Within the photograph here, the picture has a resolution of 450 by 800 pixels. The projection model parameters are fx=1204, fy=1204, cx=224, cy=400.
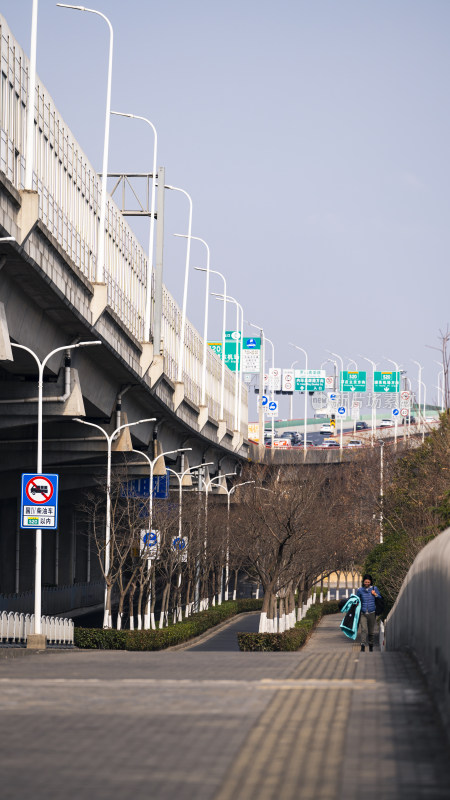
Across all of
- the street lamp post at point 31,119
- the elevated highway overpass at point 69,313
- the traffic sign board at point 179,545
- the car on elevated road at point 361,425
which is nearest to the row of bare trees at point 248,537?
the traffic sign board at point 179,545

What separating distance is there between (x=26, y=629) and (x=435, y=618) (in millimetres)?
24748

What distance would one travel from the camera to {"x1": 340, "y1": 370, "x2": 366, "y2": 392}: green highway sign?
12875 cm

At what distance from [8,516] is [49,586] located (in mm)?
7487

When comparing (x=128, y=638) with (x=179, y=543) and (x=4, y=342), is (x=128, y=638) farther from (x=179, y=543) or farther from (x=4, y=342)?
(x=4, y=342)

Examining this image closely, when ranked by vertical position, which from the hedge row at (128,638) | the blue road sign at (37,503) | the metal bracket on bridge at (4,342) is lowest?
the hedge row at (128,638)

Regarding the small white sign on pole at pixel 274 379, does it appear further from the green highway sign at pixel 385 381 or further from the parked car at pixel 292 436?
the parked car at pixel 292 436

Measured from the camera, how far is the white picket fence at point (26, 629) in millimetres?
34594

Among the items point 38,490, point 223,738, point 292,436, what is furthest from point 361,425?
point 223,738

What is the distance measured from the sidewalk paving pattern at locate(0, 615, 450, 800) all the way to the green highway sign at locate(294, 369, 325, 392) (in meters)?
118

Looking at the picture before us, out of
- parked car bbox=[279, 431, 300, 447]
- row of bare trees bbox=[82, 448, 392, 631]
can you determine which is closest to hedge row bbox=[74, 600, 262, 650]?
row of bare trees bbox=[82, 448, 392, 631]

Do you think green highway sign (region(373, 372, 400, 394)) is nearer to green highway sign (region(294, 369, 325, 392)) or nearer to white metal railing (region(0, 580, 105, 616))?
green highway sign (region(294, 369, 325, 392))

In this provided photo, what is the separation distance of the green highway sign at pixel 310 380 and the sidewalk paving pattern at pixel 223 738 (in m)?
118

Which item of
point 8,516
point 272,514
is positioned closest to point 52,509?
point 272,514

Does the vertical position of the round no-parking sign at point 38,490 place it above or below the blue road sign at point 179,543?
above
